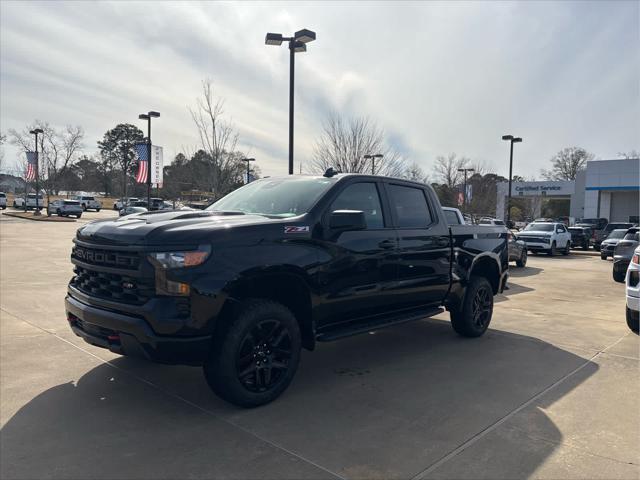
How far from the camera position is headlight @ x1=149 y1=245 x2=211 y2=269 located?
11.5 ft

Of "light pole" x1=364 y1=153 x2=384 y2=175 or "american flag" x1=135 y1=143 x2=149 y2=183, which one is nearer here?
"light pole" x1=364 y1=153 x2=384 y2=175

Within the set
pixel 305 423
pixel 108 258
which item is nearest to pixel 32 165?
pixel 108 258

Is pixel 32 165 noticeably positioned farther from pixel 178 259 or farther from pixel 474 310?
pixel 178 259

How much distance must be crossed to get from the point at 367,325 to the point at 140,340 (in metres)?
2.12

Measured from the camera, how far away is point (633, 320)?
269 inches

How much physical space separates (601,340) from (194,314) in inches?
213

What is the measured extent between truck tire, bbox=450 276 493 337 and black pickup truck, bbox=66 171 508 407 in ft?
3.00

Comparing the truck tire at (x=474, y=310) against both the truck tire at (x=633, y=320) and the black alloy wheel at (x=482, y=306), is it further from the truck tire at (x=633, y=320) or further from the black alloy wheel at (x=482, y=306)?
the truck tire at (x=633, y=320)

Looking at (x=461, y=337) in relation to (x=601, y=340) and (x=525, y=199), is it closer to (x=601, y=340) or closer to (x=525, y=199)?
(x=601, y=340)

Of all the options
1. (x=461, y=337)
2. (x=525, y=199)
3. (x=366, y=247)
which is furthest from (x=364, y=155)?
(x=525, y=199)

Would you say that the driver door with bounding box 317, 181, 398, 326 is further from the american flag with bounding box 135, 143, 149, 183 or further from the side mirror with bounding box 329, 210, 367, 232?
the american flag with bounding box 135, 143, 149, 183

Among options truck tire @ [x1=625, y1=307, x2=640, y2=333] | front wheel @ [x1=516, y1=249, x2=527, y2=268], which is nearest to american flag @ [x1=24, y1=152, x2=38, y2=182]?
front wheel @ [x1=516, y1=249, x2=527, y2=268]

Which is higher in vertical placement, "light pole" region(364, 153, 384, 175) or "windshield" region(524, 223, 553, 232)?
"light pole" region(364, 153, 384, 175)

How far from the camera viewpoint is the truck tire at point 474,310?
6176 mm
